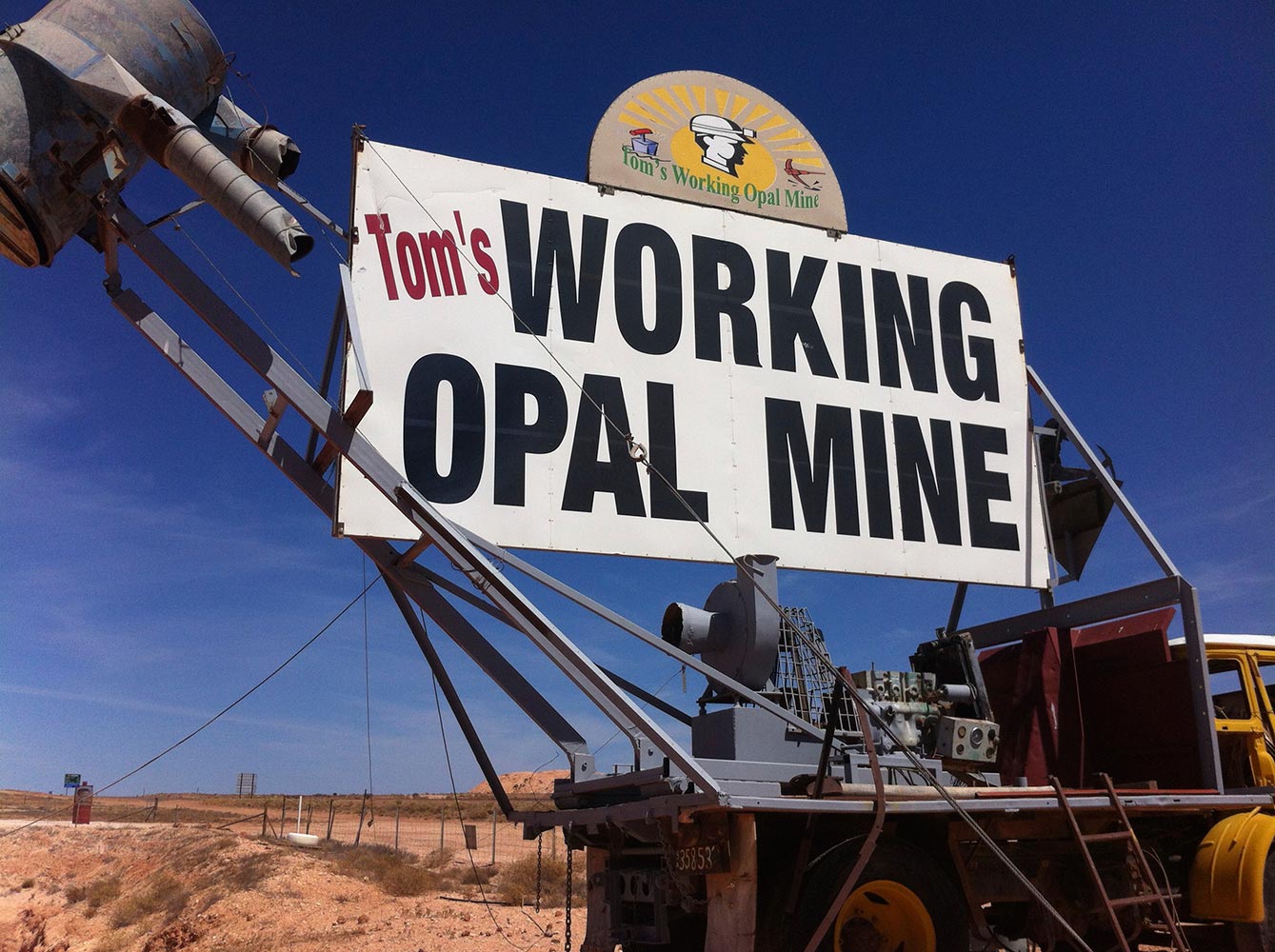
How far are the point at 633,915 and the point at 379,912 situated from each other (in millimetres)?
10064

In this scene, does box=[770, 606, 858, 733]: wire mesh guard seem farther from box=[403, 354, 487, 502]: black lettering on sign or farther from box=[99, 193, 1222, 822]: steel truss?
box=[403, 354, 487, 502]: black lettering on sign

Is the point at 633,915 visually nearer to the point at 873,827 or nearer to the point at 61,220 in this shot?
the point at 873,827

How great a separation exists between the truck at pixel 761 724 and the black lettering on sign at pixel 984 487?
1.58 m

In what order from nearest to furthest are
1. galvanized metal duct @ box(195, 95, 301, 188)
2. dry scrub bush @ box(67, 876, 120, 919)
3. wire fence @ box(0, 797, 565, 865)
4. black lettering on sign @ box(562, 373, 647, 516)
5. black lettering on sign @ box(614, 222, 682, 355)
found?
galvanized metal duct @ box(195, 95, 301, 188) < black lettering on sign @ box(562, 373, 647, 516) < black lettering on sign @ box(614, 222, 682, 355) < dry scrub bush @ box(67, 876, 120, 919) < wire fence @ box(0, 797, 565, 865)

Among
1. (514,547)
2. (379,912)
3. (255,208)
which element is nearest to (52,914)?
(379,912)

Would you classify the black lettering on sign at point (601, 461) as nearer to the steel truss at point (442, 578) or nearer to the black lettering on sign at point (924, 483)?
the steel truss at point (442, 578)

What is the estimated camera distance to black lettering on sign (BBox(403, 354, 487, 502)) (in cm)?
942

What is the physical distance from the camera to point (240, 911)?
16.2 metres

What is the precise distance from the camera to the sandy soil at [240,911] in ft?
47.3

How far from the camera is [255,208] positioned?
7.89 metres

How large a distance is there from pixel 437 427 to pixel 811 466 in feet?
12.5

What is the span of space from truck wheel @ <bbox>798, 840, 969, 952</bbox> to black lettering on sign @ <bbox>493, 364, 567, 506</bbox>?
436 centimetres

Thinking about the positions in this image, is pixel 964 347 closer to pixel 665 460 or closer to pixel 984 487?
pixel 984 487

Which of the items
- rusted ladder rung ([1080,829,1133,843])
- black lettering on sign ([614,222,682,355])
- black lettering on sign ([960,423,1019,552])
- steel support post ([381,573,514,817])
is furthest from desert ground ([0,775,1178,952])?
black lettering on sign ([614,222,682,355])
